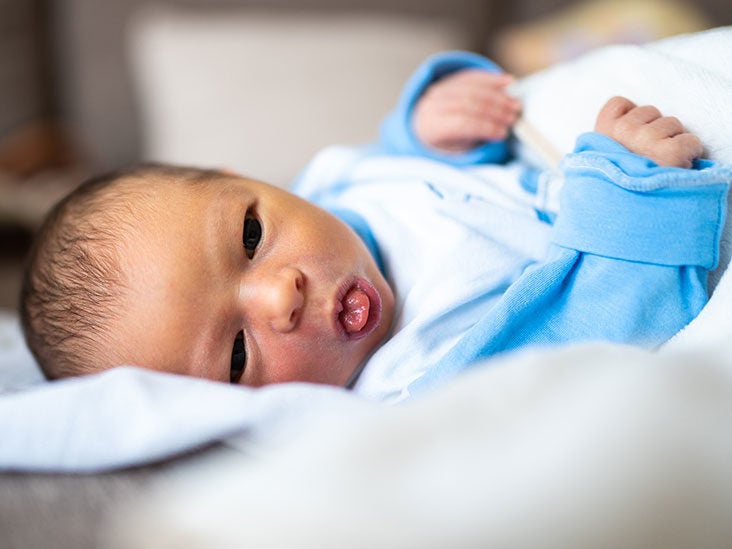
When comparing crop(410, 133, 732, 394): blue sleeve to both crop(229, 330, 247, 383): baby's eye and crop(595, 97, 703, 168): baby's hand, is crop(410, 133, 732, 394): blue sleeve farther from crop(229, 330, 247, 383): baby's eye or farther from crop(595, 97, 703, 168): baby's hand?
crop(229, 330, 247, 383): baby's eye

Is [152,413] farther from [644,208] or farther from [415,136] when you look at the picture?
[415,136]

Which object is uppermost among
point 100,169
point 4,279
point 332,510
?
point 332,510

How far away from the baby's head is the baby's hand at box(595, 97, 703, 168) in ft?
1.02

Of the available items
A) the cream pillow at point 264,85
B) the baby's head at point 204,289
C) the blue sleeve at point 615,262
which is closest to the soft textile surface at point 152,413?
the blue sleeve at point 615,262

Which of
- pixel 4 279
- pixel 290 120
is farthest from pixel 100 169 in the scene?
pixel 290 120

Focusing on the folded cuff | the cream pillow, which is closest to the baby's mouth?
the folded cuff

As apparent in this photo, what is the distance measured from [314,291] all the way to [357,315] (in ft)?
0.18

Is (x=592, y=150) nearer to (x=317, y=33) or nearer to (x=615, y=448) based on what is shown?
(x=615, y=448)

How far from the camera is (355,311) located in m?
0.84

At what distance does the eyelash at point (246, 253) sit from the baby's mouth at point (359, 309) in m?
0.11

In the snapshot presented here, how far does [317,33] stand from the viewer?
2320mm

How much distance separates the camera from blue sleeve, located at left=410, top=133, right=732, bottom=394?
0.70 metres

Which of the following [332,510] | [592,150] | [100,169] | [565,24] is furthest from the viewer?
[100,169]

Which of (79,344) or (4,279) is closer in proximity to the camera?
(79,344)
